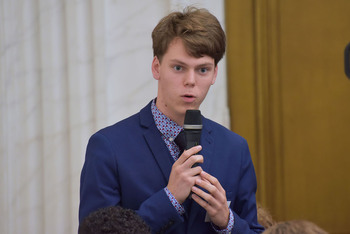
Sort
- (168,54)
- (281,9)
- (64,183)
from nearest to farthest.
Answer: (168,54)
(64,183)
(281,9)

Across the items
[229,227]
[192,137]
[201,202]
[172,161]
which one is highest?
[192,137]

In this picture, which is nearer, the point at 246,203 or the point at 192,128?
the point at 192,128

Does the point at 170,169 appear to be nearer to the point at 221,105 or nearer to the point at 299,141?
the point at 221,105

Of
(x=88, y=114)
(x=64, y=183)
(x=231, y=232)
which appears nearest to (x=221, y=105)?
(x=88, y=114)

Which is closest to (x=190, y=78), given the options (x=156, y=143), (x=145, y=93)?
(x=156, y=143)

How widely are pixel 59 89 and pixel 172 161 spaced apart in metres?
1.59

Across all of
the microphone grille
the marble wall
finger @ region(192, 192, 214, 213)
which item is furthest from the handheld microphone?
the marble wall

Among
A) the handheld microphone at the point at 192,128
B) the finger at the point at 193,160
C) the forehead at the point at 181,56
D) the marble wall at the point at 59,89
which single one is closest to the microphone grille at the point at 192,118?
the handheld microphone at the point at 192,128

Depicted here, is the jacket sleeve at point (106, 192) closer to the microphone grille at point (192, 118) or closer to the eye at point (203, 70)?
the microphone grille at point (192, 118)

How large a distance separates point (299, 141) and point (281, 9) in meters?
0.91

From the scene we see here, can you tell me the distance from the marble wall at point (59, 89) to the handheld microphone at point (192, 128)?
1.62 m

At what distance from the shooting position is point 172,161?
2113 millimetres

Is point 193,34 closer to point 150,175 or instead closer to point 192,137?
point 192,137

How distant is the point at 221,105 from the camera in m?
3.57
